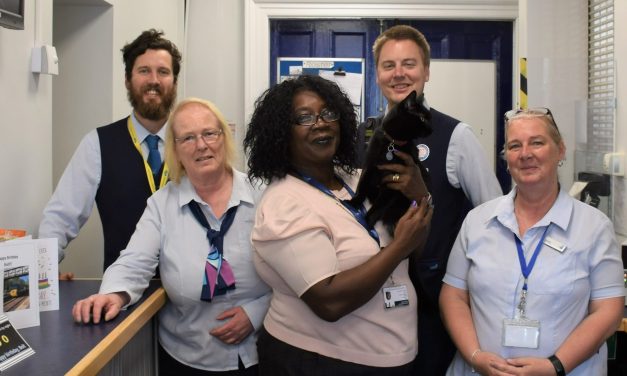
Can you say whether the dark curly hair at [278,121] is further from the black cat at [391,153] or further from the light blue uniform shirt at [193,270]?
the light blue uniform shirt at [193,270]

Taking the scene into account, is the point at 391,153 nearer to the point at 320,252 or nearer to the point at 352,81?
the point at 320,252

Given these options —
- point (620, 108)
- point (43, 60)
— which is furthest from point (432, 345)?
point (43, 60)

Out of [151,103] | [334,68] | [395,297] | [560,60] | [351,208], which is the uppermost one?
[334,68]

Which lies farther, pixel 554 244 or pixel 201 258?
pixel 201 258

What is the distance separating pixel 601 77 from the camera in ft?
10.3

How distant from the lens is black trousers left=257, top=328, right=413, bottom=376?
157cm

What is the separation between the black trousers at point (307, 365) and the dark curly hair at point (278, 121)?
46 centimetres

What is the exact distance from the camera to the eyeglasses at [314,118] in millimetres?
1658

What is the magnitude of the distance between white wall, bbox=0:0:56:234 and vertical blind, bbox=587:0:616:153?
2586 millimetres

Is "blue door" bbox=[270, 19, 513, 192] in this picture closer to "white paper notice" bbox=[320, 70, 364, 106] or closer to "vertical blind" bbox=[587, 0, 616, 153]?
"white paper notice" bbox=[320, 70, 364, 106]

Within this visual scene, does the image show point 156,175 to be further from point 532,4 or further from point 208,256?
point 532,4

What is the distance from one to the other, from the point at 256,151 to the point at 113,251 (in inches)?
42.7

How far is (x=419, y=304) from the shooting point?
1.98 metres

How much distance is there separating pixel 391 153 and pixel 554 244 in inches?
22.1
